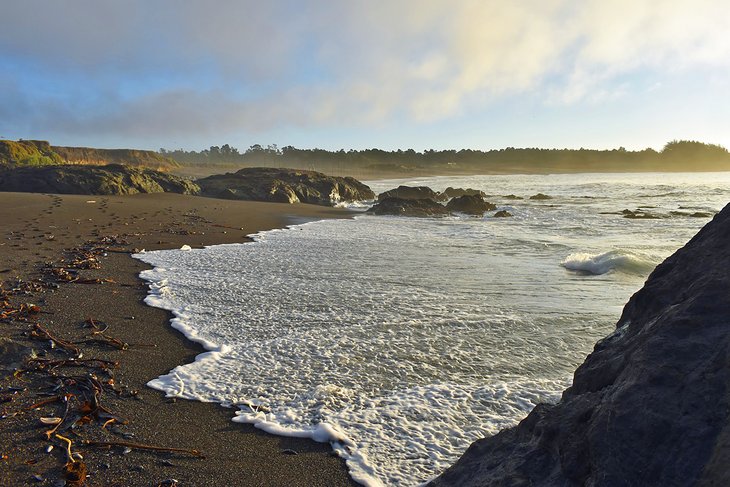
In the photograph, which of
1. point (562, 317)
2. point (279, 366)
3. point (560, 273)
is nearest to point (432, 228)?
point (560, 273)

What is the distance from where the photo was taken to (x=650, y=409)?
68.2 inches

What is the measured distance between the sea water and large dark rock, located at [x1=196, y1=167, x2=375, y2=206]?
17706mm

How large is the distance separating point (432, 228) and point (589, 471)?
1580cm

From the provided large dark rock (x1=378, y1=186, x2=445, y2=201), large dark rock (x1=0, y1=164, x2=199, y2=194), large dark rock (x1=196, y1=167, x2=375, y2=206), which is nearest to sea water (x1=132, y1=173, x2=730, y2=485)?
large dark rock (x1=0, y1=164, x2=199, y2=194)

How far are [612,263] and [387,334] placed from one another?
6.11 meters

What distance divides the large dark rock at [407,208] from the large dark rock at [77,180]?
38.3 feet

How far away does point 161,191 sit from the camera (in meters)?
25.6

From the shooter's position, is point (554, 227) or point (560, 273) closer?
point (560, 273)

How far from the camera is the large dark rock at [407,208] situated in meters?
23.4

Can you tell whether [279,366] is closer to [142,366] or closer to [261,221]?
[142,366]

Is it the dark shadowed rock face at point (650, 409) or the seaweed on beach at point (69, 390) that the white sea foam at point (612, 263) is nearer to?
the dark shadowed rock face at point (650, 409)

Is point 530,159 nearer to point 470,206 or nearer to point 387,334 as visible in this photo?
point 470,206

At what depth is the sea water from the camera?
3.60 metres

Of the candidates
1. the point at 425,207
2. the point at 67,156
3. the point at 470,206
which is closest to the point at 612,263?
the point at 425,207
